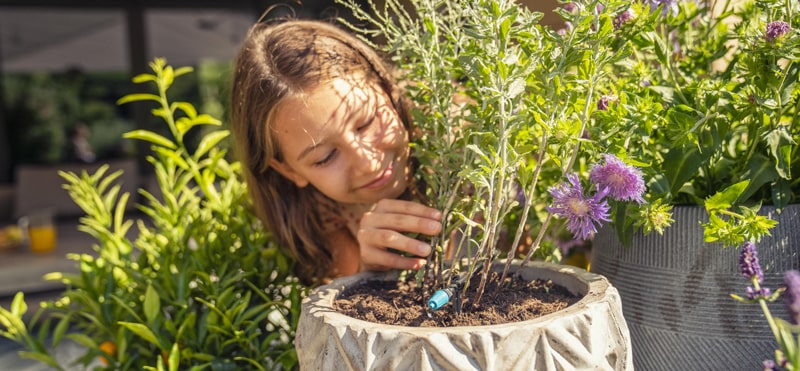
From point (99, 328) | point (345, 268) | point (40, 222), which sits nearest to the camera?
point (99, 328)

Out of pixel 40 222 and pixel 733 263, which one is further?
pixel 40 222

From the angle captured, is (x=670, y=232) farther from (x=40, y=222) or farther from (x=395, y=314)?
(x=40, y=222)

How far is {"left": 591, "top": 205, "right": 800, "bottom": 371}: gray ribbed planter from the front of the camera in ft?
1.94

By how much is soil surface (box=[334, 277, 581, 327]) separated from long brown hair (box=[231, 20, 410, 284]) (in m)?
0.30

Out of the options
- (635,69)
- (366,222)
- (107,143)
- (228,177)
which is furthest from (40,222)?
(107,143)

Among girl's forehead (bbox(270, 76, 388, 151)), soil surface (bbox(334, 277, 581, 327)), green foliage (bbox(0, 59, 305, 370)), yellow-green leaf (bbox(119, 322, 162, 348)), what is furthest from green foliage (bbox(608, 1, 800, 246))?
yellow-green leaf (bbox(119, 322, 162, 348))

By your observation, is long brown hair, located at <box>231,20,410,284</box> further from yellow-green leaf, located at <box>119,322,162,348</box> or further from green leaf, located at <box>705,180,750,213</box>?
green leaf, located at <box>705,180,750,213</box>

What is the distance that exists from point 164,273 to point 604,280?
1.97 ft

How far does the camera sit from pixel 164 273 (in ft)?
2.97

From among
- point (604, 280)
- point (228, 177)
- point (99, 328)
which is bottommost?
point (99, 328)

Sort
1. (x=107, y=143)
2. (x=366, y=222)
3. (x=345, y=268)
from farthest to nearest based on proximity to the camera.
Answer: (x=107, y=143)
(x=345, y=268)
(x=366, y=222)

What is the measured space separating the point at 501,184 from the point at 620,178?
101mm

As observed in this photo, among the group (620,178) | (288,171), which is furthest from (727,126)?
(288,171)

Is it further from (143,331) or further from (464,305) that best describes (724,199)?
(143,331)
